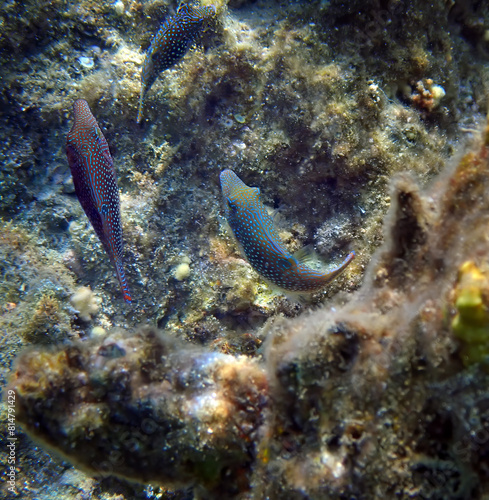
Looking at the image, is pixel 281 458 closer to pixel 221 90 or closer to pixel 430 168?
pixel 430 168

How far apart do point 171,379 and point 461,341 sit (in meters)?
1.98

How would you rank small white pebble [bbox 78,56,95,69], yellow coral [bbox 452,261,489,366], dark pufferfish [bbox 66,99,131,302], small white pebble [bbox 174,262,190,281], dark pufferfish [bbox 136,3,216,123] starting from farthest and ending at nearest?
small white pebble [bbox 78,56,95,69], small white pebble [bbox 174,262,190,281], dark pufferfish [bbox 136,3,216,123], dark pufferfish [bbox 66,99,131,302], yellow coral [bbox 452,261,489,366]

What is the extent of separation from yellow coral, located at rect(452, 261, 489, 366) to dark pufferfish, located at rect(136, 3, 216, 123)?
13.9 feet

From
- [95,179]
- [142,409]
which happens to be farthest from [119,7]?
[142,409]

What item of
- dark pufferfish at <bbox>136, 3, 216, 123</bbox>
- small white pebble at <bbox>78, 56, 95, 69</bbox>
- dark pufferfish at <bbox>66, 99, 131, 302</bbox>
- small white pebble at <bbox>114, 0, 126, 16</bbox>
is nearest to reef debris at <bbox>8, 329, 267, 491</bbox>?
dark pufferfish at <bbox>66, 99, 131, 302</bbox>

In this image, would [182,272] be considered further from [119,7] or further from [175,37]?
[119,7]

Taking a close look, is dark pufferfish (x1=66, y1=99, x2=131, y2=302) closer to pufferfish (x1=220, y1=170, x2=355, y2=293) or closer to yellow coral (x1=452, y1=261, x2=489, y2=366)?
pufferfish (x1=220, y1=170, x2=355, y2=293)

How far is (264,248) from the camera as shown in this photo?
359cm

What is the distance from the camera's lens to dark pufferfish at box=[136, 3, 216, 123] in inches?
162

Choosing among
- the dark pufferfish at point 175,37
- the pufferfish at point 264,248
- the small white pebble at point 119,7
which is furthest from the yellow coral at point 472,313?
the small white pebble at point 119,7

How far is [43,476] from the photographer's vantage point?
4.24 metres

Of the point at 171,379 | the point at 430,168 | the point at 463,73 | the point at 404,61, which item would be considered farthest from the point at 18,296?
the point at 463,73

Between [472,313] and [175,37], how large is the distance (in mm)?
4470

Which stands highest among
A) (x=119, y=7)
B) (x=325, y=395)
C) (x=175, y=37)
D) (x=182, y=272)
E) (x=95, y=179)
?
(x=175, y=37)
